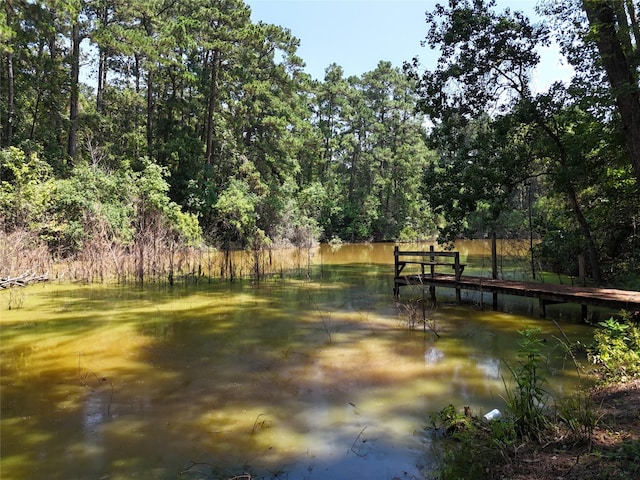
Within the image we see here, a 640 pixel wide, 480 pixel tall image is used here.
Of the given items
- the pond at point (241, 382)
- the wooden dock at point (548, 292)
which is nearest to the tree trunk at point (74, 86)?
the pond at point (241, 382)

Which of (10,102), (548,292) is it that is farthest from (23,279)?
(10,102)

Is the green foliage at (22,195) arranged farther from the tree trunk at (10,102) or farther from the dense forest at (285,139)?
the tree trunk at (10,102)

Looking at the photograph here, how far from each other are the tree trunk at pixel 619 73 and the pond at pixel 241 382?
3746 mm

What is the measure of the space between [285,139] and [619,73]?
2478 cm

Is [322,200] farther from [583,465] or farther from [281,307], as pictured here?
[583,465]

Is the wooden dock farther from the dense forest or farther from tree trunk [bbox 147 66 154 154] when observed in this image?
tree trunk [bbox 147 66 154 154]

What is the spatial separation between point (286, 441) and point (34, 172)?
726 inches

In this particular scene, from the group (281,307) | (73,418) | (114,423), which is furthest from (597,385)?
Result: (281,307)

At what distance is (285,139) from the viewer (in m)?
31.8

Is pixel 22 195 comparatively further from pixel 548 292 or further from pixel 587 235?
pixel 587 235

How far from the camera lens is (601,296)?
883 centimetres

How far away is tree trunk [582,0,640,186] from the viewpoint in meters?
8.45

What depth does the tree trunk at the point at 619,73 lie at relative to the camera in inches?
332

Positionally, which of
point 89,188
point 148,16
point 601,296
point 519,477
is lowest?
point 519,477
